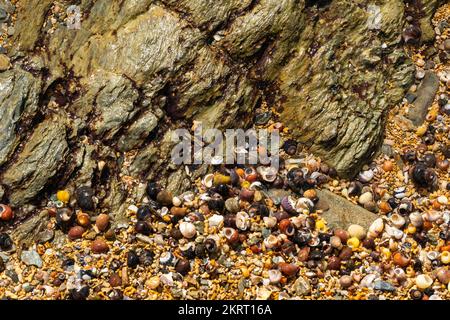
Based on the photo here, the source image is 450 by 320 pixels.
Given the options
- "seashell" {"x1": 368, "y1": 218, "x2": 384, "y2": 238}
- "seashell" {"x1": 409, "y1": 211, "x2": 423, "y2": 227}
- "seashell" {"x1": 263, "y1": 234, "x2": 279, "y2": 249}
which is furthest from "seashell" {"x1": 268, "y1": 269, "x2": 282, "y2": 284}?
"seashell" {"x1": 409, "y1": 211, "x2": 423, "y2": 227}

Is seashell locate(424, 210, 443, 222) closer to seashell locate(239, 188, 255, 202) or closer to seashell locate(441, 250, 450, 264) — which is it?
seashell locate(441, 250, 450, 264)

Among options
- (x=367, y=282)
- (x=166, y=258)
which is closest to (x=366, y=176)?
(x=367, y=282)

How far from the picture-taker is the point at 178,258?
293 inches

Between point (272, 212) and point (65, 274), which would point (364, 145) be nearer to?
point (272, 212)

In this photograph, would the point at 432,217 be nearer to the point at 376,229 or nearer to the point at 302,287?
the point at 376,229

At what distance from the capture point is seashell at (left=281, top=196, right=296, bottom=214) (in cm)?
790

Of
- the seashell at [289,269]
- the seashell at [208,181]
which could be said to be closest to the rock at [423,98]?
the seashell at [289,269]

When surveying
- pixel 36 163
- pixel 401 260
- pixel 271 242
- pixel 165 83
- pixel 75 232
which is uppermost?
pixel 165 83

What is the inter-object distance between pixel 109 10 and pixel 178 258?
3887mm

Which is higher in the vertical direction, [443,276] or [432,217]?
[432,217]

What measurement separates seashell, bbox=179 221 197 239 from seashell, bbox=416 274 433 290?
3253 millimetres

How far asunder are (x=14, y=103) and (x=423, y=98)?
6.53 metres

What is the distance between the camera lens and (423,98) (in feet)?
29.8

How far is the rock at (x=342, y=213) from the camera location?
7980 millimetres
